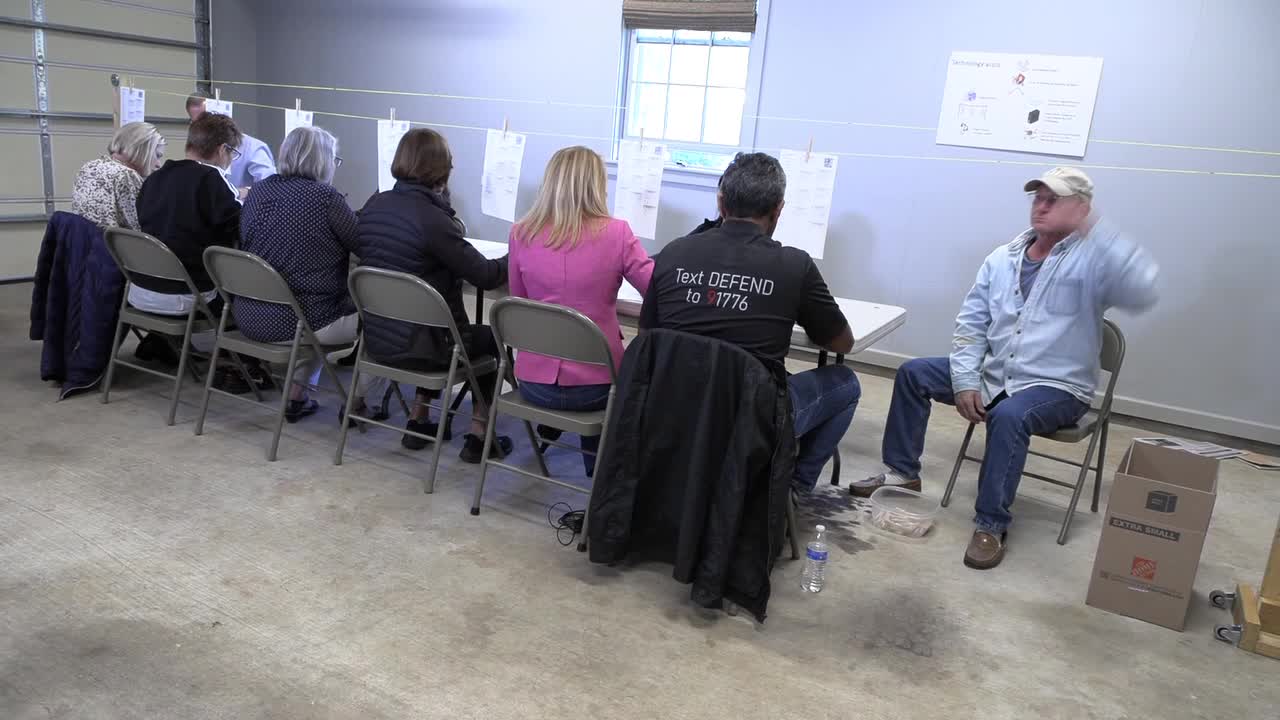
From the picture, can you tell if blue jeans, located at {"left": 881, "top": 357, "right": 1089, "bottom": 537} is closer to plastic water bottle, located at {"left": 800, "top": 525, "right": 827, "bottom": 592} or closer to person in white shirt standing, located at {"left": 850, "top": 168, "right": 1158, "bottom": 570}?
person in white shirt standing, located at {"left": 850, "top": 168, "right": 1158, "bottom": 570}

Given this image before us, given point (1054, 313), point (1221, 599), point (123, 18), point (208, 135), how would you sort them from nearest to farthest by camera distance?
point (1221, 599), point (1054, 313), point (208, 135), point (123, 18)

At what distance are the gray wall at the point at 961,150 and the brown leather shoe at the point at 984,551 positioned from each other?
7.85ft

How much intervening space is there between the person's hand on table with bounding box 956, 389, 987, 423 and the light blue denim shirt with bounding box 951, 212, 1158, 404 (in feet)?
0.10

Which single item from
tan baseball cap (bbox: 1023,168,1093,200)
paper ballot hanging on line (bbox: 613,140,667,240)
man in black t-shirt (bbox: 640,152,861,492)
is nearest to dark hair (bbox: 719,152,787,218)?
man in black t-shirt (bbox: 640,152,861,492)

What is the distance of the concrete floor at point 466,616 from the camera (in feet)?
7.18

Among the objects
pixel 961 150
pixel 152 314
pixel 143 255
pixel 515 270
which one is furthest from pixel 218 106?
pixel 961 150

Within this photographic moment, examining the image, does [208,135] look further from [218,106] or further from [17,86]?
[17,86]

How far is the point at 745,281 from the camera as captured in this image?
2.54 metres

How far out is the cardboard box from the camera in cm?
263

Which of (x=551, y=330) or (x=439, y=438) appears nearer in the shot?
(x=551, y=330)

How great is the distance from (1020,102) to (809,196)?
4.15 feet

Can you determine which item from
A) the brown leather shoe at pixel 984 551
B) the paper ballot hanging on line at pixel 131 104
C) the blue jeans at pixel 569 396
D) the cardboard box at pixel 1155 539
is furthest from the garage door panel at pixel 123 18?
the cardboard box at pixel 1155 539

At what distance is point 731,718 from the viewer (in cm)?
215

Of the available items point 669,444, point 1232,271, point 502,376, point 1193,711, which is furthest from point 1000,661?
point 1232,271
